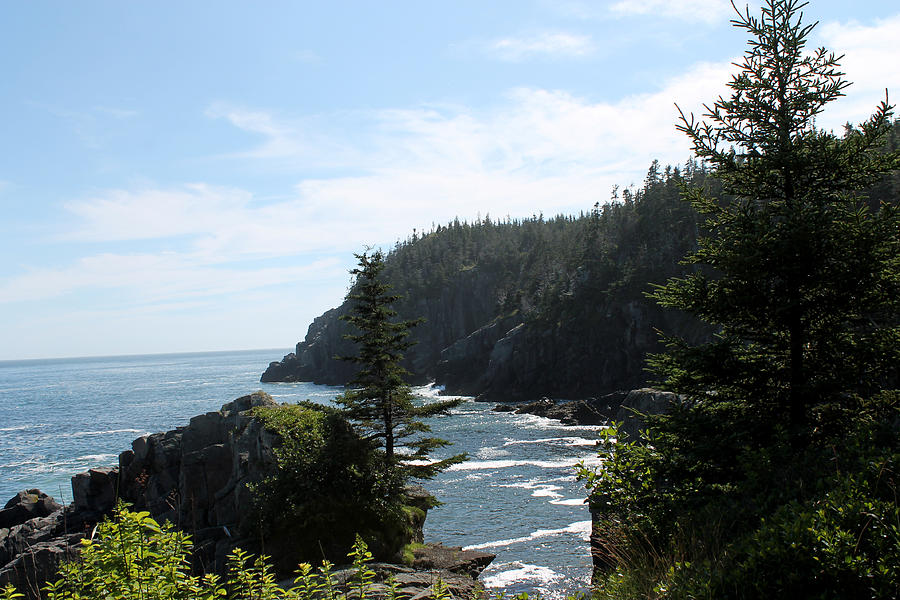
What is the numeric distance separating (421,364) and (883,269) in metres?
107

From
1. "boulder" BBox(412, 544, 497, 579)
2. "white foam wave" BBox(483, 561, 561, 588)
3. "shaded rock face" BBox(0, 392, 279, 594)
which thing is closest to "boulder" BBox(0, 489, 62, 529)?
"shaded rock face" BBox(0, 392, 279, 594)

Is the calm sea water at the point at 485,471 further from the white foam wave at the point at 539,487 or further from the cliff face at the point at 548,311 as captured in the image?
the cliff face at the point at 548,311

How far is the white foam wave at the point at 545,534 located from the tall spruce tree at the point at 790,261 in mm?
16664

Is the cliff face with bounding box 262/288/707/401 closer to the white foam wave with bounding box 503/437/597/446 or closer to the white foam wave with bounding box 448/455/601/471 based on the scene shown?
the white foam wave with bounding box 503/437/597/446

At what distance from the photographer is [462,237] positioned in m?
160

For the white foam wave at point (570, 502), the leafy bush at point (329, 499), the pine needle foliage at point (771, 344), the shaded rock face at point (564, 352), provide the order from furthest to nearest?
the shaded rock face at point (564, 352) → the white foam wave at point (570, 502) → the leafy bush at point (329, 499) → the pine needle foliage at point (771, 344)

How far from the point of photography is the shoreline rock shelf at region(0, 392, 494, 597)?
21266mm

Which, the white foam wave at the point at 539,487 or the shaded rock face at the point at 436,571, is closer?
the shaded rock face at the point at 436,571

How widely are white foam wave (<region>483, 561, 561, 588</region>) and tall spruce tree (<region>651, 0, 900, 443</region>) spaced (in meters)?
13.0

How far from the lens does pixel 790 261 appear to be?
10070 millimetres

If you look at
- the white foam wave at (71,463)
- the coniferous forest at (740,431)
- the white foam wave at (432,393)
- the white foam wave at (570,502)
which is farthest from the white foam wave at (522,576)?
the white foam wave at (432,393)

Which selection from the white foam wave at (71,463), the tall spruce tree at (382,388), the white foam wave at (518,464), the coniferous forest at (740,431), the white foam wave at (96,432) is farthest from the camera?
the white foam wave at (96,432)

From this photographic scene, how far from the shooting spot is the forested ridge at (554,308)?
77.2 meters

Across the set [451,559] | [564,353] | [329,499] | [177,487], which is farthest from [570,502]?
[564,353]
